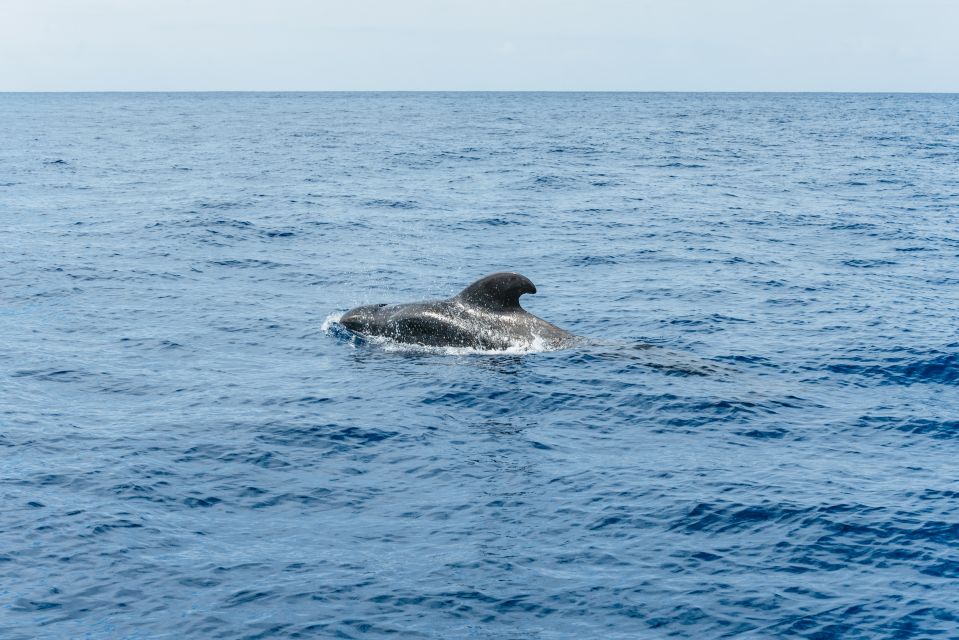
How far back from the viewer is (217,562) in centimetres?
1248

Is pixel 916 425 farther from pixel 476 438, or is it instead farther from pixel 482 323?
pixel 482 323

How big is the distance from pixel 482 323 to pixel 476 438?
574cm

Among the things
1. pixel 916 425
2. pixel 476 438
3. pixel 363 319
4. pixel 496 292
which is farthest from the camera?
pixel 363 319

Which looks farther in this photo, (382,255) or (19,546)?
(382,255)

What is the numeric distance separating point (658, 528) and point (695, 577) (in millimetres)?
1424

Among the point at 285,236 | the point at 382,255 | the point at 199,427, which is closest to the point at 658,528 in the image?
the point at 199,427

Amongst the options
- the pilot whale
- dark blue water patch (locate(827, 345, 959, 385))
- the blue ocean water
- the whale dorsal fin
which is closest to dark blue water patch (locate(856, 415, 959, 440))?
the blue ocean water

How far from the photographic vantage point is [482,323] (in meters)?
22.4

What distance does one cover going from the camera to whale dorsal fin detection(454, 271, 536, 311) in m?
21.9

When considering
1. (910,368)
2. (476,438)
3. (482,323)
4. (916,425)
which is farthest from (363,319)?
(916,425)

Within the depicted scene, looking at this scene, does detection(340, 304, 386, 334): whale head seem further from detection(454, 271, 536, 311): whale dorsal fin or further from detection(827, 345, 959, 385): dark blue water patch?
detection(827, 345, 959, 385): dark blue water patch

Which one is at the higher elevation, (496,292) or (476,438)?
(496,292)

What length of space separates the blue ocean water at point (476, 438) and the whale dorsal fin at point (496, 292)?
4.47ft

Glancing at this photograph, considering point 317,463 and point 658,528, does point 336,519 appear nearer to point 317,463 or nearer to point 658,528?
point 317,463
